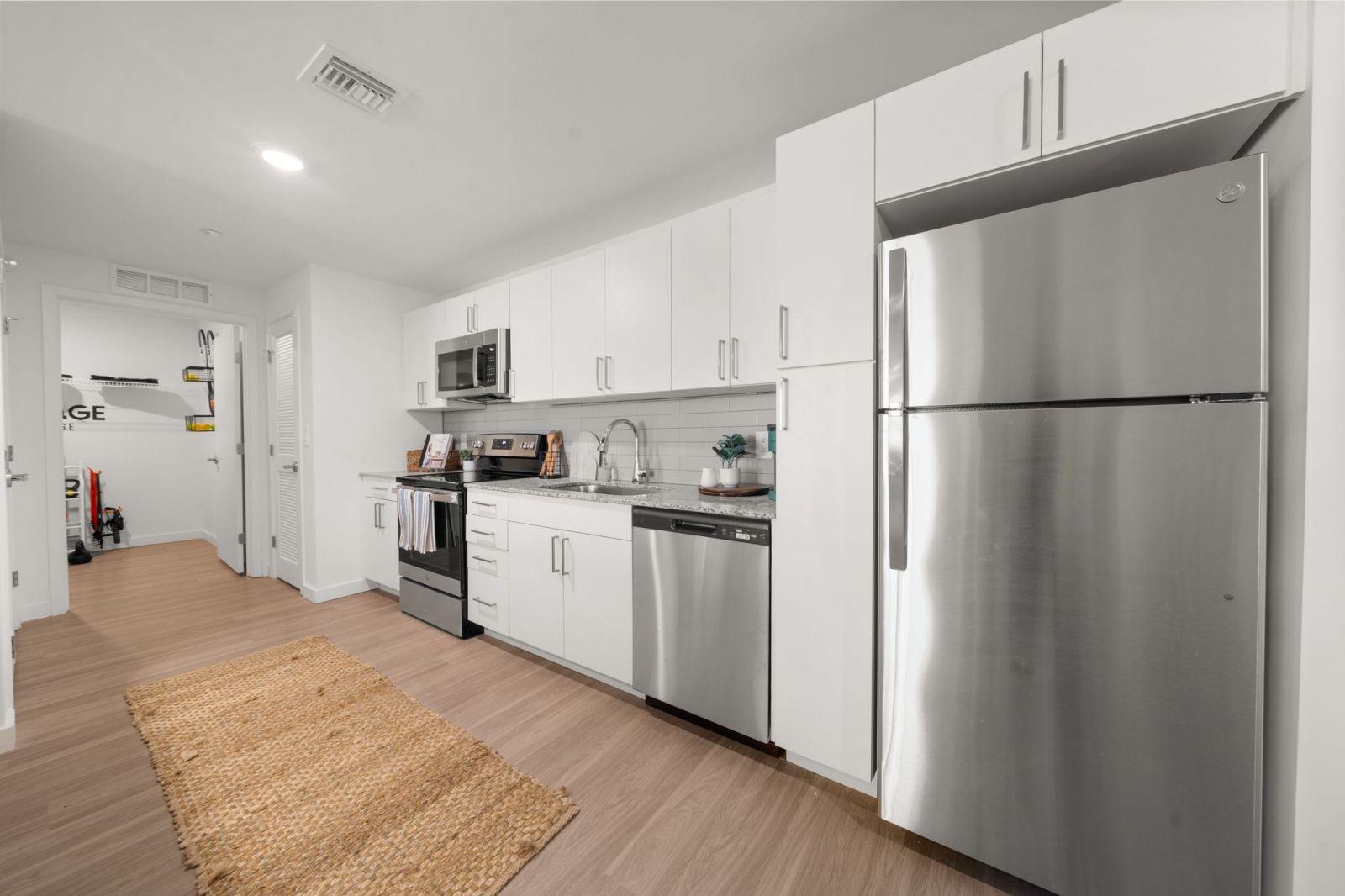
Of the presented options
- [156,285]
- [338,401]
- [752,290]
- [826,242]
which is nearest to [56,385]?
[156,285]

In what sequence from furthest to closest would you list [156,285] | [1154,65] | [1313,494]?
[156,285] < [1154,65] < [1313,494]

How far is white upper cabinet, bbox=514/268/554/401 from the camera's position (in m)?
3.05

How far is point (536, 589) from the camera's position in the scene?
2.61 metres

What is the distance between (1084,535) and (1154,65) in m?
1.10

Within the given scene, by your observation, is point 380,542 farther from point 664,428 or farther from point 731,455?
point 731,455

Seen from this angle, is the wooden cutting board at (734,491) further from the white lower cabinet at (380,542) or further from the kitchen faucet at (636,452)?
the white lower cabinet at (380,542)

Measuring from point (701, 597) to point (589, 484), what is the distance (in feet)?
4.48

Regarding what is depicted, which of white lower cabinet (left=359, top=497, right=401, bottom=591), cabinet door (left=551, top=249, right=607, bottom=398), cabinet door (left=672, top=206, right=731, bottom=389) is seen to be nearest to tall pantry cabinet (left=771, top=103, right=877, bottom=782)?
cabinet door (left=672, top=206, right=731, bottom=389)

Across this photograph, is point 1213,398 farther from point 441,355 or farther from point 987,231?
point 441,355

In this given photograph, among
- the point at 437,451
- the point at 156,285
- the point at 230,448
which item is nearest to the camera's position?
the point at 156,285

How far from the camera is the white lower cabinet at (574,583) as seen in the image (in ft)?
7.41

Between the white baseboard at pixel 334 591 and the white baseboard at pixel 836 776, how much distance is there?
3.51 metres

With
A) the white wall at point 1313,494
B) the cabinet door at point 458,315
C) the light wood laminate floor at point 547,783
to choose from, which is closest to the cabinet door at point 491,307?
the cabinet door at point 458,315

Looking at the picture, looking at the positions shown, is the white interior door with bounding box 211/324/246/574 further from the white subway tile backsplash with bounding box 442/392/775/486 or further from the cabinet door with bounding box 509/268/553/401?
the cabinet door with bounding box 509/268/553/401
